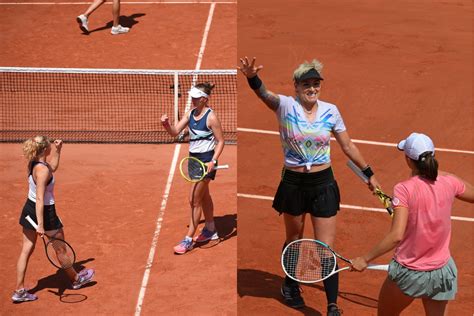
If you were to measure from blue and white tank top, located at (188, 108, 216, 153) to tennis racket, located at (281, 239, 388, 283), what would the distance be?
6.60 ft

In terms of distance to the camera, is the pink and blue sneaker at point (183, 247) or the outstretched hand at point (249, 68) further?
the pink and blue sneaker at point (183, 247)

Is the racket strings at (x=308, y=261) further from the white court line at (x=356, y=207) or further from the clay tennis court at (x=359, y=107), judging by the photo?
the white court line at (x=356, y=207)

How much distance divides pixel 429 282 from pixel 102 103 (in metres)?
9.26

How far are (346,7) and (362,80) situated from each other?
490 centimetres

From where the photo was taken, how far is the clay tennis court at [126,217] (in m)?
7.80

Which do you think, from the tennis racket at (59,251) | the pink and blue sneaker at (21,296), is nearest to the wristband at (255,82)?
the tennis racket at (59,251)

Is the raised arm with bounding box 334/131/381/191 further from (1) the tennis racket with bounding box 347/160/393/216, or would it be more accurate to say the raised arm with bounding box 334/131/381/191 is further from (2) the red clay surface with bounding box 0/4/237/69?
(2) the red clay surface with bounding box 0/4/237/69

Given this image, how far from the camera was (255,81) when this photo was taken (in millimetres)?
6406

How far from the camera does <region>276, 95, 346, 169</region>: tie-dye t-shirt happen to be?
653 cm

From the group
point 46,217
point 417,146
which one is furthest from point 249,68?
point 46,217

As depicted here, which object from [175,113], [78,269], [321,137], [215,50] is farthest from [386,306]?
[215,50]

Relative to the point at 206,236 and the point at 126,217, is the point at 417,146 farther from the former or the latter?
the point at 126,217

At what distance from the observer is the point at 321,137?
655cm

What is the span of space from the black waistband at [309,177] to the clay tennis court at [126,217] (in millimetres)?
1431
